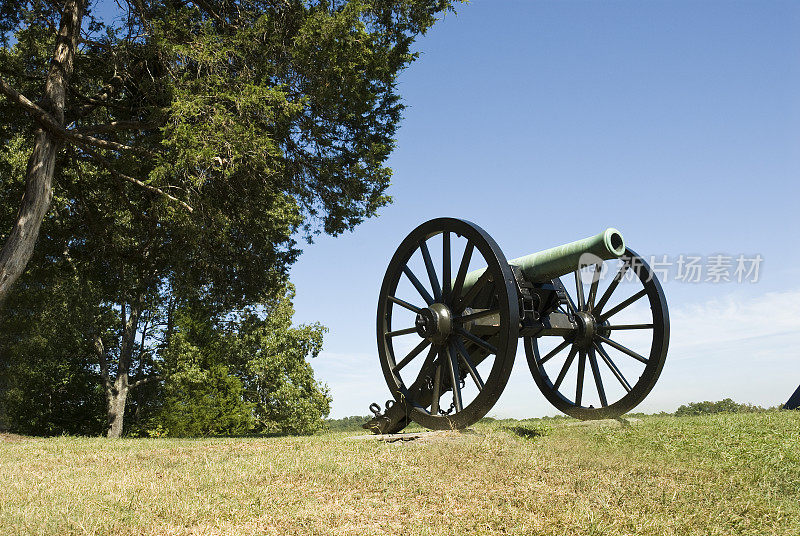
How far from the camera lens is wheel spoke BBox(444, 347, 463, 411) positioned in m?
8.71

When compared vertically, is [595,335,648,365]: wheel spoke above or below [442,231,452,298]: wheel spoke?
below

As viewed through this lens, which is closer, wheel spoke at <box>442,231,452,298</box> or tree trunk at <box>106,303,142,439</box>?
wheel spoke at <box>442,231,452,298</box>

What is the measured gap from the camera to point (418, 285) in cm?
991

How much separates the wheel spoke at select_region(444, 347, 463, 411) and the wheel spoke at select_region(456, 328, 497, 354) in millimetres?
348

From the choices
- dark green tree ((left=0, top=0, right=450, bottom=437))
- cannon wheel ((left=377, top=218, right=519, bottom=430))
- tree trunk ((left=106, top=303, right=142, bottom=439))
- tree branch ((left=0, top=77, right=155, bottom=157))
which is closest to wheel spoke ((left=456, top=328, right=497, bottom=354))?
cannon wheel ((left=377, top=218, right=519, bottom=430))

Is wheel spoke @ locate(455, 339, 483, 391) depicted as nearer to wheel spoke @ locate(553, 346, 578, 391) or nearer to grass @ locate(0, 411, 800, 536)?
grass @ locate(0, 411, 800, 536)

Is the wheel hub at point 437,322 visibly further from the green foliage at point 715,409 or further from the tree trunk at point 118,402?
the tree trunk at point 118,402

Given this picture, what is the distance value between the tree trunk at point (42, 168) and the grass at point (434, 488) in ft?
18.1

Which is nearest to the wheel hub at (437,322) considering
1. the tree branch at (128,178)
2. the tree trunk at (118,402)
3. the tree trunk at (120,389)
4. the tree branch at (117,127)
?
the tree branch at (128,178)

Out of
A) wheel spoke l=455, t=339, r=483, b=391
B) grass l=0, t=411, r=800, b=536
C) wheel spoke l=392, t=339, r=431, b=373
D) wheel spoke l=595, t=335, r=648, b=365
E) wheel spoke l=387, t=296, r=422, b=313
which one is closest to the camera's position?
grass l=0, t=411, r=800, b=536

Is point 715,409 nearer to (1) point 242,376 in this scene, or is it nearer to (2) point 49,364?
(1) point 242,376

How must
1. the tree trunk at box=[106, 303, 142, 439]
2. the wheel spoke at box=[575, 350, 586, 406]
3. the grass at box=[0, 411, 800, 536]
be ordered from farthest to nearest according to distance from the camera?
1. the tree trunk at box=[106, 303, 142, 439]
2. the wheel spoke at box=[575, 350, 586, 406]
3. the grass at box=[0, 411, 800, 536]

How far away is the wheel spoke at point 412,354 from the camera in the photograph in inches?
371

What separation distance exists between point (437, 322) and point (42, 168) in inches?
391
